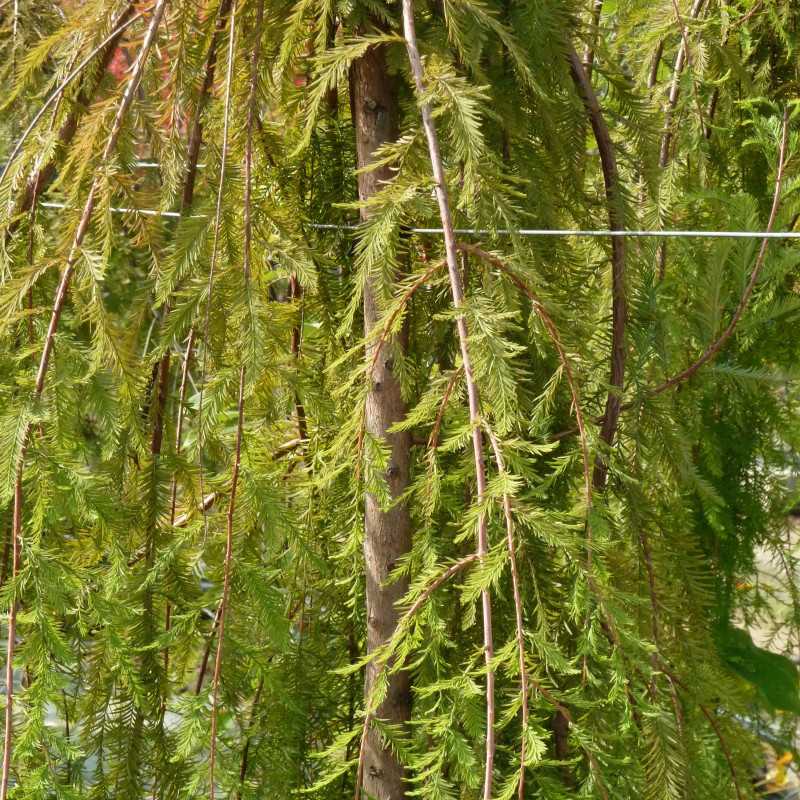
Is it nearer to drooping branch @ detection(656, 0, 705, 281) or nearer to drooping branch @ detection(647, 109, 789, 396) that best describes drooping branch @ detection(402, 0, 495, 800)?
drooping branch @ detection(647, 109, 789, 396)

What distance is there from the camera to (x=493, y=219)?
2.85 ft

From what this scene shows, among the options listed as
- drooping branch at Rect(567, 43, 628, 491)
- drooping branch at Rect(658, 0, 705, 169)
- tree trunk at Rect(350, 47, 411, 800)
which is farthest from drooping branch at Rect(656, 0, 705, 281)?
tree trunk at Rect(350, 47, 411, 800)

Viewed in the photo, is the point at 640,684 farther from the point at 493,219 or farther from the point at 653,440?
the point at 493,219

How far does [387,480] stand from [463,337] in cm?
28

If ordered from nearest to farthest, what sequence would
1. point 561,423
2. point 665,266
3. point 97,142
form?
1. point 97,142
2. point 561,423
3. point 665,266

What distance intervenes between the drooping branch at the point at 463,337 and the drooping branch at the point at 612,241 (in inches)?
9.9

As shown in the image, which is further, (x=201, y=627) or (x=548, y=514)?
(x=201, y=627)

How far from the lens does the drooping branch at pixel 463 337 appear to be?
72 cm

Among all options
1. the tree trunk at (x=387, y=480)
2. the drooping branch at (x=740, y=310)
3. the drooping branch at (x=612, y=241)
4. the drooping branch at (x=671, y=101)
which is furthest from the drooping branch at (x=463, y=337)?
the drooping branch at (x=671, y=101)

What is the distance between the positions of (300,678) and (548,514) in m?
0.44

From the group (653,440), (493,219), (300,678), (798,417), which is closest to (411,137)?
(493,219)

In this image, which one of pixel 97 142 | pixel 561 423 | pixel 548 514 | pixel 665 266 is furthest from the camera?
pixel 665 266

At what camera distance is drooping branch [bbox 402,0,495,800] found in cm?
72

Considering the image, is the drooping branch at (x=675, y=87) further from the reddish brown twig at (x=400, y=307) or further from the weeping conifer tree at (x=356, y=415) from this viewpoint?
the reddish brown twig at (x=400, y=307)
